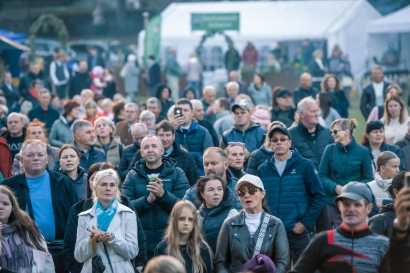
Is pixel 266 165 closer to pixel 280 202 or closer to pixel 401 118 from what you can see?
pixel 280 202

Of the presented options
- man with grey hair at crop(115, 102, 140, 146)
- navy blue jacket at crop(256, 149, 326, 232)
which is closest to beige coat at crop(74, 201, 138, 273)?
navy blue jacket at crop(256, 149, 326, 232)

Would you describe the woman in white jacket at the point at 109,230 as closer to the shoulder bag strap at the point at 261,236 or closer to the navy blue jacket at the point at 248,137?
the shoulder bag strap at the point at 261,236

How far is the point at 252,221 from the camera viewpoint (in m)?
7.30

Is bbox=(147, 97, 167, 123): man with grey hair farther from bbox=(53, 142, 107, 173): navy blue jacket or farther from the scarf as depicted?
the scarf

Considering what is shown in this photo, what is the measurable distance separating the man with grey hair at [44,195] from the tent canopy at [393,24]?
23.4 m

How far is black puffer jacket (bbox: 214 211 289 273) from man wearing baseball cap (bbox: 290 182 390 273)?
64.4 inches

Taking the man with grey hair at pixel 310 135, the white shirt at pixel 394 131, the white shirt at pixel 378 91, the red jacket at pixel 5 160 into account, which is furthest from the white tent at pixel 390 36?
the red jacket at pixel 5 160

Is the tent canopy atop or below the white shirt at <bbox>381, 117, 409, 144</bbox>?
atop

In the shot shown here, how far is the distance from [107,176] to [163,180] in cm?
148

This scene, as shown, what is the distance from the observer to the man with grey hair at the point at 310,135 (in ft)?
34.2

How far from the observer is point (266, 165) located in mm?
8922

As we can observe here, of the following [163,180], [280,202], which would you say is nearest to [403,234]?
[280,202]

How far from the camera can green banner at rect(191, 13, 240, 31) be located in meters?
29.6

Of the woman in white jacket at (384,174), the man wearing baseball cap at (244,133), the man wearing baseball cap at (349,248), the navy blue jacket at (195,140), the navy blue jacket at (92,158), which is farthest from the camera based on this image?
the navy blue jacket at (195,140)
